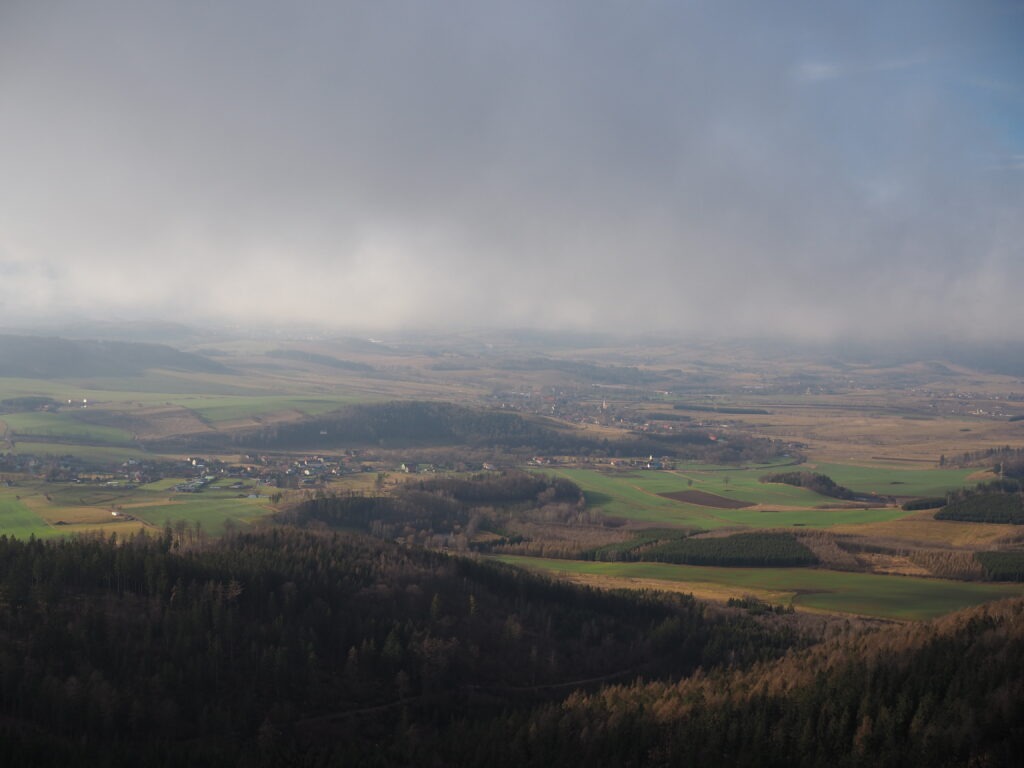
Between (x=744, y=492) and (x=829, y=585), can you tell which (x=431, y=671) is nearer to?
(x=829, y=585)

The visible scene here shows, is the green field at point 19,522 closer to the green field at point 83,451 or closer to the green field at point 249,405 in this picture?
the green field at point 83,451

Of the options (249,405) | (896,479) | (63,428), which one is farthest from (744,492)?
(63,428)

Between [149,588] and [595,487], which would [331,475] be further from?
[149,588]

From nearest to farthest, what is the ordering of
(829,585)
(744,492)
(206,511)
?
(829,585), (206,511), (744,492)

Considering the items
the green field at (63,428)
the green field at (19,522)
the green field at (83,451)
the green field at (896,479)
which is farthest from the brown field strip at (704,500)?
the green field at (63,428)

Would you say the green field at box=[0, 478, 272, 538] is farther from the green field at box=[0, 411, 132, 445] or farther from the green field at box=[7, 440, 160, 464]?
the green field at box=[0, 411, 132, 445]

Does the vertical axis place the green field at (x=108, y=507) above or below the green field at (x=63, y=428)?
A: below

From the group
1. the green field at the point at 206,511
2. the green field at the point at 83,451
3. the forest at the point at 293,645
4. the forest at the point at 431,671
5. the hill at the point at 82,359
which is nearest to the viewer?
the forest at the point at 431,671

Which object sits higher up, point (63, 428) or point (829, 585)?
point (63, 428)

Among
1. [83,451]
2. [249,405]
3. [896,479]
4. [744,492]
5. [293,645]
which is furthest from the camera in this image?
[249,405]
